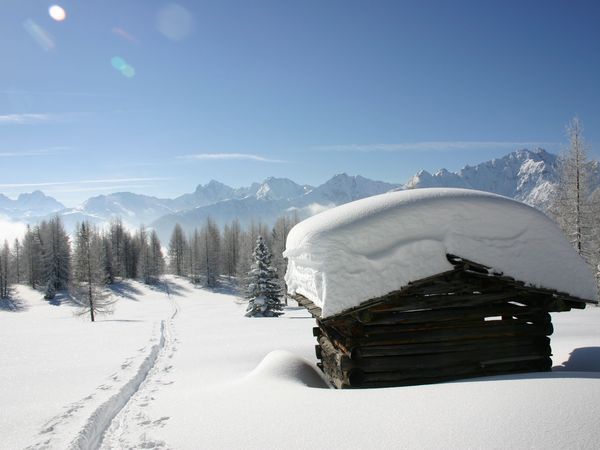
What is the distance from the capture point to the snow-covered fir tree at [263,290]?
31.6m

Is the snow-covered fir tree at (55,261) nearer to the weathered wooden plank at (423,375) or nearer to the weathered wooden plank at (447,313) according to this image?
the weathered wooden plank at (423,375)

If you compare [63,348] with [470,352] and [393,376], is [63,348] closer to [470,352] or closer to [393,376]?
[393,376]

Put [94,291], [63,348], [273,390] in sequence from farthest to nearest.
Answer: [94,291]
[63,348]
[273,390]

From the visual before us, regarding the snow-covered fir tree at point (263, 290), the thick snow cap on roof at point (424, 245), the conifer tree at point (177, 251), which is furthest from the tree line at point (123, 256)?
the thick snow cap on roof at point (424, 245)

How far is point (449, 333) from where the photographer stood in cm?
791

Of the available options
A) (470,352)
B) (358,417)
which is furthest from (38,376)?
(470,352)

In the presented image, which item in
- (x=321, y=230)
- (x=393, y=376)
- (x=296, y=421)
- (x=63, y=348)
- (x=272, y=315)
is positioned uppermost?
(x=321, y=230)

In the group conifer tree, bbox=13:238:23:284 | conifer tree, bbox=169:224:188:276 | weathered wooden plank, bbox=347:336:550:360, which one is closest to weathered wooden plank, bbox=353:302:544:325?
weathered wooden plank, bbox=347:336:550:360

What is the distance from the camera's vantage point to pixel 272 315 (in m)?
31.6

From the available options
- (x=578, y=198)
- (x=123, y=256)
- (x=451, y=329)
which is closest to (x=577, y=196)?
(x=578, y=198)

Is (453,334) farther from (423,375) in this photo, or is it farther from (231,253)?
(231,253)

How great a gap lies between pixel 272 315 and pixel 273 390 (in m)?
25.0

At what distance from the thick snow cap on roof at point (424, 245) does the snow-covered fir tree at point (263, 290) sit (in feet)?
80.7

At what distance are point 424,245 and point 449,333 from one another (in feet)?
7.09
